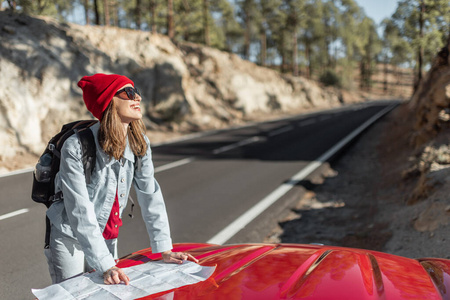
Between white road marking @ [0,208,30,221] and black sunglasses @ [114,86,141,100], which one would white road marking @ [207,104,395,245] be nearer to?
white road marking @ [0,208,30,221]

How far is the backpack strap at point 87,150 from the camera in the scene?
223cm

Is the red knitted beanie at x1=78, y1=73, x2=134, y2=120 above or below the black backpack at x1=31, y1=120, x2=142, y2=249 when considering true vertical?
above

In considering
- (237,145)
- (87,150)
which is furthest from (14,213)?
(237,145)

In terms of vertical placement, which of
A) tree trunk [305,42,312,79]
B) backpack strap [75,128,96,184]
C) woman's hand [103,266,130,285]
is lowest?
woman's hand [103,266,130,285]

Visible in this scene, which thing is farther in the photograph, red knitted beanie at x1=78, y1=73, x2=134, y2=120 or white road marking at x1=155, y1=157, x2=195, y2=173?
white road marking at x1=155, y1=157, x2=195, y2=173

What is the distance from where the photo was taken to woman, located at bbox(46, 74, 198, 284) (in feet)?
7.15

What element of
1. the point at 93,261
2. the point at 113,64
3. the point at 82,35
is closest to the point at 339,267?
the point at 93,261

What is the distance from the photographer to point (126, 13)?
55.5m

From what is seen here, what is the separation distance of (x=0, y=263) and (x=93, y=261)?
3.08 m

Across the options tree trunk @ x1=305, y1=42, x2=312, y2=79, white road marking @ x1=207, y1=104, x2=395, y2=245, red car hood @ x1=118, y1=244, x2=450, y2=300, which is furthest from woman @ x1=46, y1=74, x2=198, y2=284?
tree trunk @ x1=305, y1=42, x2=312, y2=79

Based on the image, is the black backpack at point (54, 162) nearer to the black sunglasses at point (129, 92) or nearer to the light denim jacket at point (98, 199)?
the light denim jacket at point (98, 199)

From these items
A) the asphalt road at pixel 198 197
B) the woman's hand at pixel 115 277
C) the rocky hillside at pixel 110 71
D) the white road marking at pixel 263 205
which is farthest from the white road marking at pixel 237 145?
the woman's hand at pixel 115 277

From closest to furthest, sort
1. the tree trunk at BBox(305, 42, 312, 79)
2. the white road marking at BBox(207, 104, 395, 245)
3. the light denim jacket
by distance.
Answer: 1. the light denim jacket
2. the white road marking at BBox(207, 104, 395, 245)
3. the tree trunk at BBox(305, 42, 312, 79)

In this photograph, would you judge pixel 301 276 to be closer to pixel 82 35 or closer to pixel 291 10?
pixel 82 35
